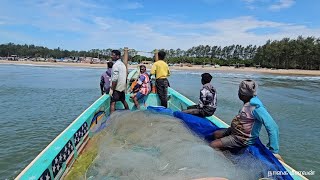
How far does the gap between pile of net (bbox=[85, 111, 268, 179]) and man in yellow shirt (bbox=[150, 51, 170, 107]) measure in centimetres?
290

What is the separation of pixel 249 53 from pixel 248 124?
457 feet

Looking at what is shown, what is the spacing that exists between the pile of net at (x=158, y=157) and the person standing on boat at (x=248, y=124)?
40cm

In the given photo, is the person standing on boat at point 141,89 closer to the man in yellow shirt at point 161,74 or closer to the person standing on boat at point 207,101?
the man in yellow shirt at point 161,74

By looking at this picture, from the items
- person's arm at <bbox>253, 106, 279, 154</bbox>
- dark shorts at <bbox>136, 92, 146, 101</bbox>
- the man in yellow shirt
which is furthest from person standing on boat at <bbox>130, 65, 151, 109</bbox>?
person's arm at <bbox>253, 106, 279, 154</bbox>

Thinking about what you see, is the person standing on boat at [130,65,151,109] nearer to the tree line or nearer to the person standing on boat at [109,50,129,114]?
the person standing on boat at [109,50,129,114]

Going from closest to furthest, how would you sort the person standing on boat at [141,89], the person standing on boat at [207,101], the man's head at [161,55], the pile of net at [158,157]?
the pile of net at [158,157] < the person standing on boat at [207,101] < the man's head at [161,55] < the person standing on boat at [141,89]

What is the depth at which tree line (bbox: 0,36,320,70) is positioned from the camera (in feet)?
280

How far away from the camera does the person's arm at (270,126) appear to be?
3561 mm

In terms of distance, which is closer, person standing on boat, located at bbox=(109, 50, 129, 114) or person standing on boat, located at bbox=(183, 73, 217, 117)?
person standing on boat, located at bbox=(183, 73, 217, 117)

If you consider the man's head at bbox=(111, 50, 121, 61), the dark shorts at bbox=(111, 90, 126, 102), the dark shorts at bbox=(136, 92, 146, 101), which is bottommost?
the dark shorts at bbox=(136, 92, 146, 101)

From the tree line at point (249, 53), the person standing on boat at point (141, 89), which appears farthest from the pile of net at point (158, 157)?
the tree line at point (249, 53)

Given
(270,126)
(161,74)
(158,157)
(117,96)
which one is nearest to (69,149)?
(158,157)

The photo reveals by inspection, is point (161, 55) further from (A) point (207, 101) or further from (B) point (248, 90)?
(B) point (248, 90)

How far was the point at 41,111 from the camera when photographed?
37.6 ft
